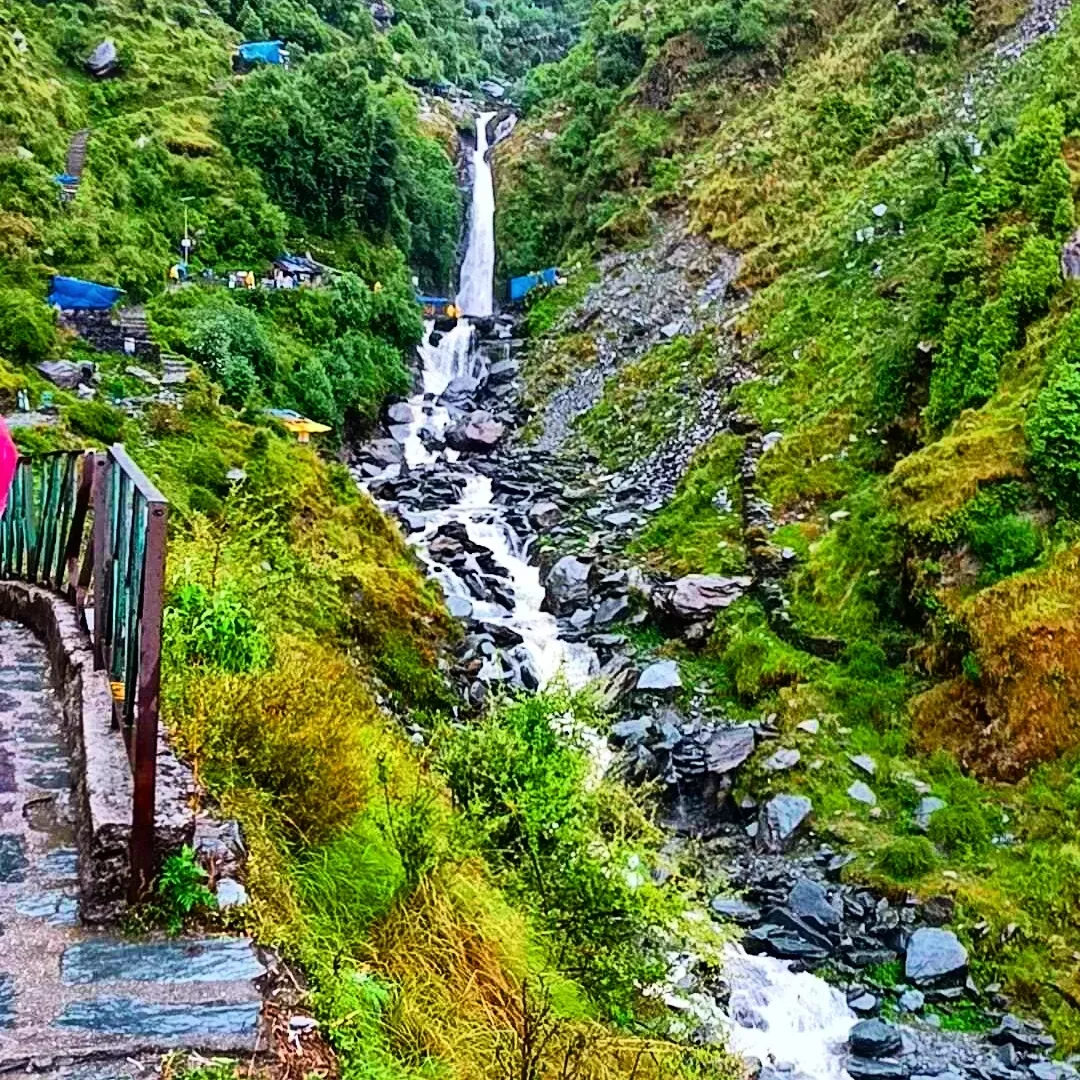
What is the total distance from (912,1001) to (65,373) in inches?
722

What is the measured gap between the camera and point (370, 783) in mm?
6027

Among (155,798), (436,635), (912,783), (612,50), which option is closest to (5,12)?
(612,50)

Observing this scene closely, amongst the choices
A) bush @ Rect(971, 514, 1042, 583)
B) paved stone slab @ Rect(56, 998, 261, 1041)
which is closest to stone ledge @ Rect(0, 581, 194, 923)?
paved stone slab @ Rect(56, 998, 261, 1041)

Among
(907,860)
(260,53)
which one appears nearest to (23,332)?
(907,860)

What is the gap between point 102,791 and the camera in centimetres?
428

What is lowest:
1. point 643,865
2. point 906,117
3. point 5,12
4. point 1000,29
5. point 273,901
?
point 643,865

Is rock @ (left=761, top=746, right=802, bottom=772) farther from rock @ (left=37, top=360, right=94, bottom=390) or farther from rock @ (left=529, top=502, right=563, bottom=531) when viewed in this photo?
rock @ (left=37, top=360, right=94, bottom=390)

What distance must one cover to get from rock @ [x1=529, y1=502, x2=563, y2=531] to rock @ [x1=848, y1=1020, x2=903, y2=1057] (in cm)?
1431

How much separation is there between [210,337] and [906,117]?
65.5ft

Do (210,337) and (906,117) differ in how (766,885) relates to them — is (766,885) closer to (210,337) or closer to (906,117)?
(210,337)

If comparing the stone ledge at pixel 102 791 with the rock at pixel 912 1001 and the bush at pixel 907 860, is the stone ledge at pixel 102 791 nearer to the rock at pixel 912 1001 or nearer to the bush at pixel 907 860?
the rock at pixel 912 1001

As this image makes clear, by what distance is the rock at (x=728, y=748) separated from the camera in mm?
14891

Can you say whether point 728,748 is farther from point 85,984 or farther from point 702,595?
point 85,984

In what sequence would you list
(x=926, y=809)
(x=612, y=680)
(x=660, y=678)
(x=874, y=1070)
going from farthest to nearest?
(x=612, y=680) → (x=660, y=678) → (x=926, y=809) → (x=874, y=1070)
